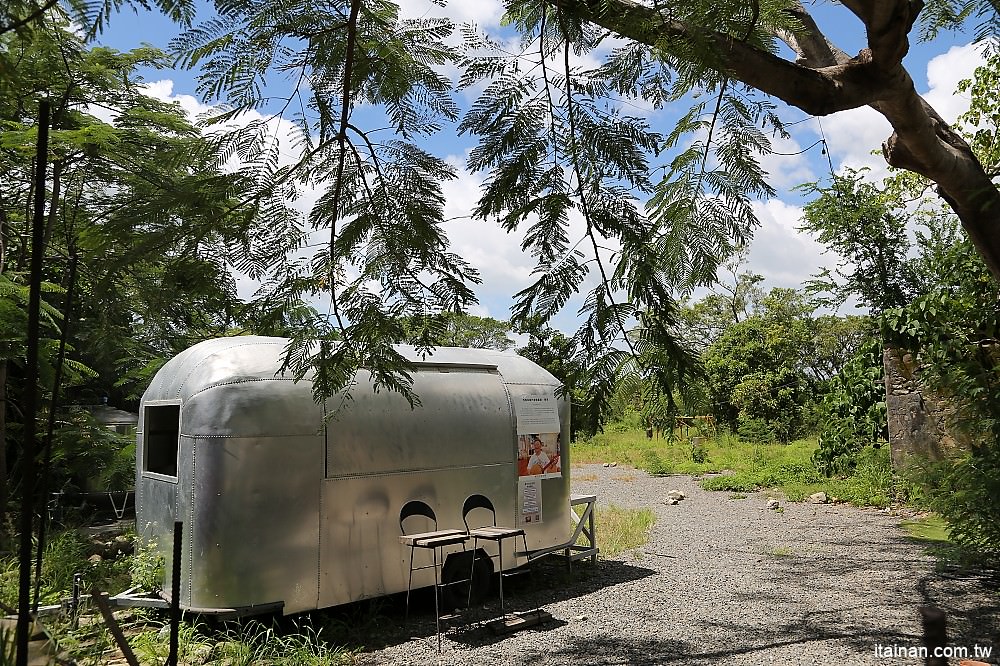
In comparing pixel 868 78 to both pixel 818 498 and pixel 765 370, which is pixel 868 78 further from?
pixel 765 370

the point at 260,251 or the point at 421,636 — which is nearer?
the point at 260,251

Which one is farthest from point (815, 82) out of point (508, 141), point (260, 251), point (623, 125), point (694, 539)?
point (694, 539)

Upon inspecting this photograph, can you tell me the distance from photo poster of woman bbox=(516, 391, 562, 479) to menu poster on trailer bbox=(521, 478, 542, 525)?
0.30 feet

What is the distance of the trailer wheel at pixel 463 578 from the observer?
772cm

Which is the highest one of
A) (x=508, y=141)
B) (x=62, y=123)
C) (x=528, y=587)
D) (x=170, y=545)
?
(x=62, y=123)

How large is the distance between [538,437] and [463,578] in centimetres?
187

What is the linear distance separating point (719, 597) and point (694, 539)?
3.33 meters

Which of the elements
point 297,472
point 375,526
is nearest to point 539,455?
point 375,526

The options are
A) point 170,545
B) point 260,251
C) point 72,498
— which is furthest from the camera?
point 72,498

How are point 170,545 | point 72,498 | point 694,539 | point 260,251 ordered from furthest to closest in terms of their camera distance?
point 72,498
point 694,539
point 170,545
point 260,251

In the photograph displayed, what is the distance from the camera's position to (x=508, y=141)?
171 inches

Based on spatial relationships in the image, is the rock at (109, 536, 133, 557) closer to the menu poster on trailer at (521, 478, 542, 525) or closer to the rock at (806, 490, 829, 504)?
the menu poster on trailer at (521, 478, 542, 525)

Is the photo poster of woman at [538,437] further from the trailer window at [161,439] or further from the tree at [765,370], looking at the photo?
the tree at [765,370]

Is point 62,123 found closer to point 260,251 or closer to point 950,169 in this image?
point 260,251
